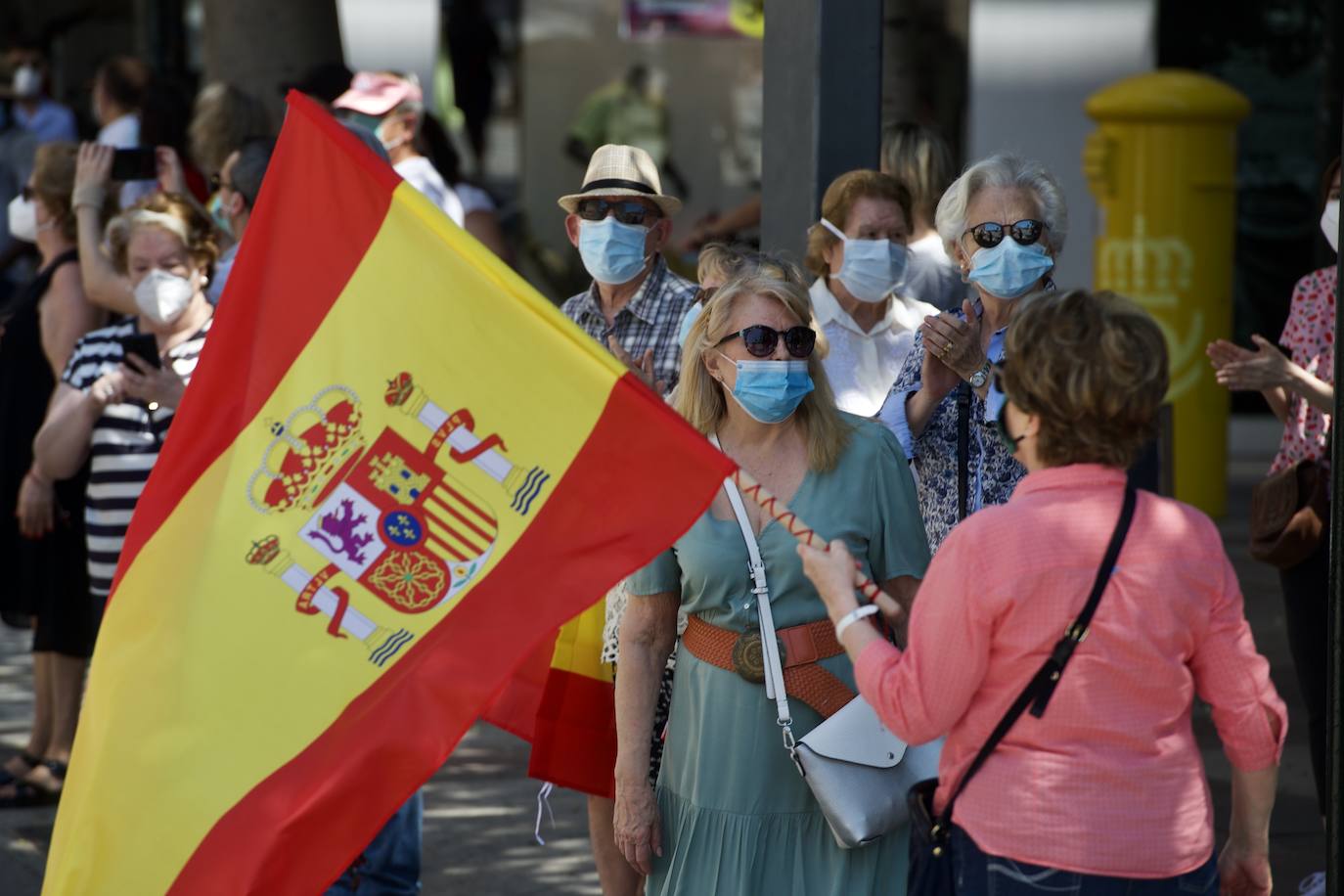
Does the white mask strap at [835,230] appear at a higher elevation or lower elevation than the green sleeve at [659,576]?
higher

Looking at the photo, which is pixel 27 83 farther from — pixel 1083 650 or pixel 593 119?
pixel 1083 650

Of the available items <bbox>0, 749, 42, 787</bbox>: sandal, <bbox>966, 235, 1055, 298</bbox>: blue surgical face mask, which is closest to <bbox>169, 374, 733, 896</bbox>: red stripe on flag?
<bbox>966, 235, 1055, 298</bbox>: blue surgical face mask

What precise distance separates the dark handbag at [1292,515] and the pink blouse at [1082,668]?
2435 mm

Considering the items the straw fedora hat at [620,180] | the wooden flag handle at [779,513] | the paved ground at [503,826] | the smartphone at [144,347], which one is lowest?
the paved ground at [503,826]

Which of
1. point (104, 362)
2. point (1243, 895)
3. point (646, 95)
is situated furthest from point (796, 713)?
point (646, 95)

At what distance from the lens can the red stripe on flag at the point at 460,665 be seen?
3498 mm

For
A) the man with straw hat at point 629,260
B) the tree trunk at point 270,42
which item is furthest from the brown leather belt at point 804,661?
the tree trunk at point 270,42

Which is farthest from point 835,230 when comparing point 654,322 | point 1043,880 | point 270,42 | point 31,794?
point 270,42

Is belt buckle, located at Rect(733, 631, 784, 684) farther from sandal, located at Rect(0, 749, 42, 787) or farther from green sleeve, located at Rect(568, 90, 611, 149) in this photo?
green sleeve, located at Rect(568, 90, 611, 149)

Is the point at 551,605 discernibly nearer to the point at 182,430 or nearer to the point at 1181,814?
the point at 182,430

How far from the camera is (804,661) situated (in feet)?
12.7

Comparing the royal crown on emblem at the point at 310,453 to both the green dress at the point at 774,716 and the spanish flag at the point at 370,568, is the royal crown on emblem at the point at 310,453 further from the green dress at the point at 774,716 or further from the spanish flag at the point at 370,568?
the green dress at the point at 774,716

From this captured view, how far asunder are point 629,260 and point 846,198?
0.63 m

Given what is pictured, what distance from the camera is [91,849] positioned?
11.8ft
